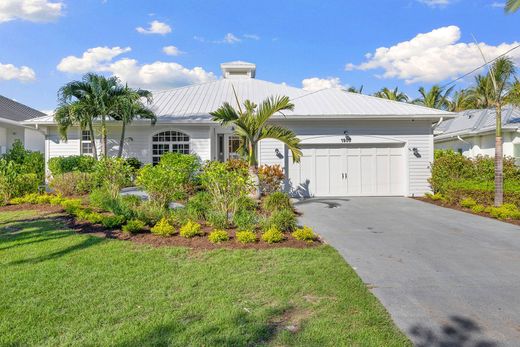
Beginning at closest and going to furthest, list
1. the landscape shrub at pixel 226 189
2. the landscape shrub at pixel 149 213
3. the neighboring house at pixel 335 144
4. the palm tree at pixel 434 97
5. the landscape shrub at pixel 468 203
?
the landscape shrub at pixel 149 213 → the landscape shrub at pixel 226 189 → the landscape shrub at pixel 468 203 → the neighboring house at pixel 335 144 → the palm tree at pixel 434 97

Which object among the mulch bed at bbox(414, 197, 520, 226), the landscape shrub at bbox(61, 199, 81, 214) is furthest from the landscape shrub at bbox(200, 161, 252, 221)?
the mulch bed at bbox(414, 197, 520, 226)

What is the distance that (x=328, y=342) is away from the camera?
288 cm

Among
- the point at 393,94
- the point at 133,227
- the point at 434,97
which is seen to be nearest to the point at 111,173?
the point at 133,227

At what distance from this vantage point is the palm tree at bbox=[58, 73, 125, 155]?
42.5 ft

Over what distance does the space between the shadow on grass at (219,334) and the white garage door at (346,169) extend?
10.8m

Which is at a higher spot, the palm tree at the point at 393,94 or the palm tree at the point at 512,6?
the palm tree at the point at 393,94

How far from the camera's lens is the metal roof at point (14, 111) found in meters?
19.0

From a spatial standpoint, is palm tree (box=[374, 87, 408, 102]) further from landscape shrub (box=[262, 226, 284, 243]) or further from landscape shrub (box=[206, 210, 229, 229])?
landscape shrub (box=[262, 226, 284, 243])

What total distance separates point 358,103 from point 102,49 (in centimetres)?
1250

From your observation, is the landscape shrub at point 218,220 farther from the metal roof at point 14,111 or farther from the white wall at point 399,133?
the metal roof at point 14,111

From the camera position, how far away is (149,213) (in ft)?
24.2

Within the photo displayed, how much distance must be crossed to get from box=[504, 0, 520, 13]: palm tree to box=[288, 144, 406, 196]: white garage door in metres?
5.95

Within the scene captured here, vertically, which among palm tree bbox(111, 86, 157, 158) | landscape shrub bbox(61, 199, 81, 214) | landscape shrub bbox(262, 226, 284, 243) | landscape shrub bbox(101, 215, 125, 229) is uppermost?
palm tree bbox(111, 86, 157, 158)

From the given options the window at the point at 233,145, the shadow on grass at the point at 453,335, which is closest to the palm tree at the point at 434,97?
the window at the point at 233,145
